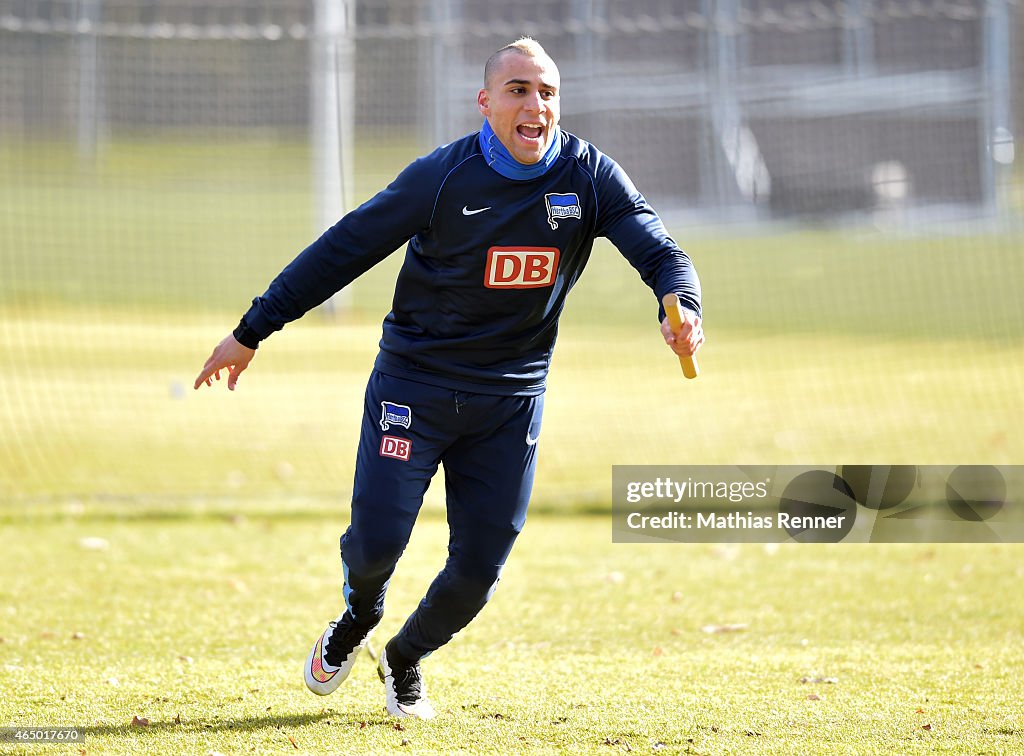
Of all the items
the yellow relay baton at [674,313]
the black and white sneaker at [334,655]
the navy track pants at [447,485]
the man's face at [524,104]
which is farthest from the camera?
the black and white sneaker at [334,655]

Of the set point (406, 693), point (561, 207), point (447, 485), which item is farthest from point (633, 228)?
point (406, 693)

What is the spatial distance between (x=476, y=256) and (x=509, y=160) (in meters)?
0.33

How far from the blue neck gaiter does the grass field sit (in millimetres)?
1796

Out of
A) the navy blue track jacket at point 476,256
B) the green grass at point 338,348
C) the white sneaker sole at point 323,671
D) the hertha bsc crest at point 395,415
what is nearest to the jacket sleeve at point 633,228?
the navy blue track jacket at point 476,256

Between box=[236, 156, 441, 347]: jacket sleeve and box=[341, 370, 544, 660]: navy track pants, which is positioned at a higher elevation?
box=[236, 156, 441, 347]: jacket sleeve

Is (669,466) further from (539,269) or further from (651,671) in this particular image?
(539,269)

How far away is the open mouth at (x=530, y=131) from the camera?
13.3ft

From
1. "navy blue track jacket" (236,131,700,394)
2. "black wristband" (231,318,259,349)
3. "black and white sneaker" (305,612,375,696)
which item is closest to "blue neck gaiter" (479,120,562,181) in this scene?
"navy blue track jacket" (236,131,700,394)

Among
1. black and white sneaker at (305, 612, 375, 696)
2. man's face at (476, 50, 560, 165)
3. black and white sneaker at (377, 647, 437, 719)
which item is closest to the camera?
man's face at (476, 50, 560, 165)

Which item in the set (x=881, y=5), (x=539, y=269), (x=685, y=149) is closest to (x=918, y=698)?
(x=539, y=269)

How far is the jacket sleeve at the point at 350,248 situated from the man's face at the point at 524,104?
26cm

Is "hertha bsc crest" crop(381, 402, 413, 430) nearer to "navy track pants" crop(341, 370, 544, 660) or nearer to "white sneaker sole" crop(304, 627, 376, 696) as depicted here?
"navy track pants" crop(341, 370, 544, 660)

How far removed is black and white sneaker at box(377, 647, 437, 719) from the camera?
437 centimetres

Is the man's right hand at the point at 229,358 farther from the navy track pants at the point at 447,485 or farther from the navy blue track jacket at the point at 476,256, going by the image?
the navy track pants at the point at 447,485
